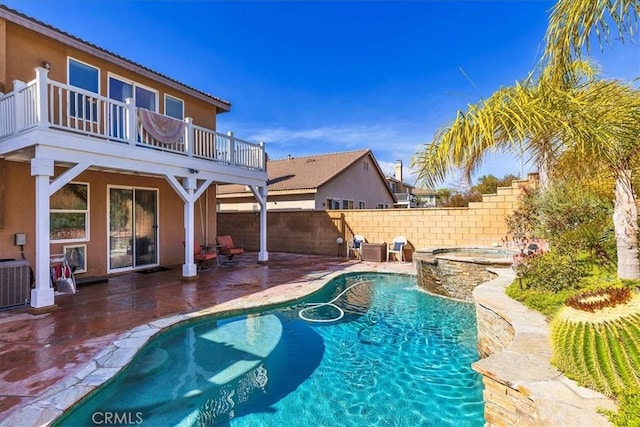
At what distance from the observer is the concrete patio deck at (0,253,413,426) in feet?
12.5

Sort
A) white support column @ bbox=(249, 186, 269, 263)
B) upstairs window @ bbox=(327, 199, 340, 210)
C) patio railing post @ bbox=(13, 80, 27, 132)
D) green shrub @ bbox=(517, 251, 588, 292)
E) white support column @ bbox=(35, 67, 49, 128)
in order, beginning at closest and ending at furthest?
green shrub @ bbox=(517, 251, 588, 292) < white support column @ bbox=(35, 67, 49, 128) < patio railing post @ bbox=(13, 80, 27, 132) < white support column @ bbox=(249, 186, 269, 263) < upstairs window @ bbox=(327, 199, 340, 210)

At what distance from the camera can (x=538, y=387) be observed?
2846 millimetres

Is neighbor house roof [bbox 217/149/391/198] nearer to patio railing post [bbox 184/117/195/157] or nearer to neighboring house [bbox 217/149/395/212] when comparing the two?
neighboring house [bbox 217/149/395/212]

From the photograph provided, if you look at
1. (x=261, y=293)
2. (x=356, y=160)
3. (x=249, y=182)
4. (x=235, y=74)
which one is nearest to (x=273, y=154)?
(x=356, y=160)

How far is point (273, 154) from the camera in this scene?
96.3 ft

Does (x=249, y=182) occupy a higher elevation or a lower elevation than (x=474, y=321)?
higher

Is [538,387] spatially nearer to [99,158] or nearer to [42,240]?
[42,240]

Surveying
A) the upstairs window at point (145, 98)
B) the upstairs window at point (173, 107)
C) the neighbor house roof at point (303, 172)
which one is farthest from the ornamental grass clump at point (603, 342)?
the neighbor house roof at point (303, 172)

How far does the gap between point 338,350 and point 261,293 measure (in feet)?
11.0

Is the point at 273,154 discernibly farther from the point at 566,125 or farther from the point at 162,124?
the point at 566,125

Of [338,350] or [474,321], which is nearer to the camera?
[338,350]

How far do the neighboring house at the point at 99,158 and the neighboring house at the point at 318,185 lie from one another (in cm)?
578

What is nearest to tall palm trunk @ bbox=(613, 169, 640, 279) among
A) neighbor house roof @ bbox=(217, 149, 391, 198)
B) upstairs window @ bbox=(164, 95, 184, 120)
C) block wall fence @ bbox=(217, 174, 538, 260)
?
block wall fence @ bbox=(217, 174, 538, 260)

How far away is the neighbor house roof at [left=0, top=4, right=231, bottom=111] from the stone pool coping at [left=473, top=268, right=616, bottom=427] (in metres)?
11.3
